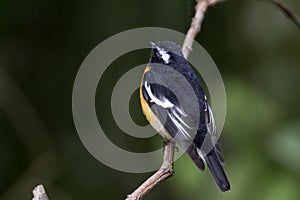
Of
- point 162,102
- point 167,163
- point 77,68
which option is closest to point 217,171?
point 167,163

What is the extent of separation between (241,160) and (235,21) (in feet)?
4.26

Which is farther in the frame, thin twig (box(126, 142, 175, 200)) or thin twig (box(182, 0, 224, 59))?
thin twig (box(182, 0, 224, 59))

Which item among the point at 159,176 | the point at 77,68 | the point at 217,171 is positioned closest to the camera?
the point at 159,176

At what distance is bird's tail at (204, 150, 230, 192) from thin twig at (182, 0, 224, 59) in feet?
2.22

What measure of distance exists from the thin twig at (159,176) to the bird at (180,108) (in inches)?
2.5

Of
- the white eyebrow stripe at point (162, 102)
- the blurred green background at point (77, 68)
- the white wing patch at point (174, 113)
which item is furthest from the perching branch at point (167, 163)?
the blurred green background at point (77, 68)

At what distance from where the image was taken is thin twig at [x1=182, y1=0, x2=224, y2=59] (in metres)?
3.62

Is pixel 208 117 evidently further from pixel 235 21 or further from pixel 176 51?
pixel 235 21

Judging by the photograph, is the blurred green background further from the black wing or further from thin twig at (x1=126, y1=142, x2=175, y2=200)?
thin twig at (x1=126, y1=142, x2=175, y2=200)

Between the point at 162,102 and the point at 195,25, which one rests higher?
the point at 195,25

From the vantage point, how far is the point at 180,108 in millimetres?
3465

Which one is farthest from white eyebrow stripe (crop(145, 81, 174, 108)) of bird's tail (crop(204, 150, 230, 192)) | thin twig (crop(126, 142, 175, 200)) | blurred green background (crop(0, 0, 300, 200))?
blurred green background (crop(0, 0, 300, 200))

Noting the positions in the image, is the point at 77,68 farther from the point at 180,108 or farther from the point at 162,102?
Answer: the point at 180,108

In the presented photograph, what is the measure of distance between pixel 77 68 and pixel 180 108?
1.60 metres
